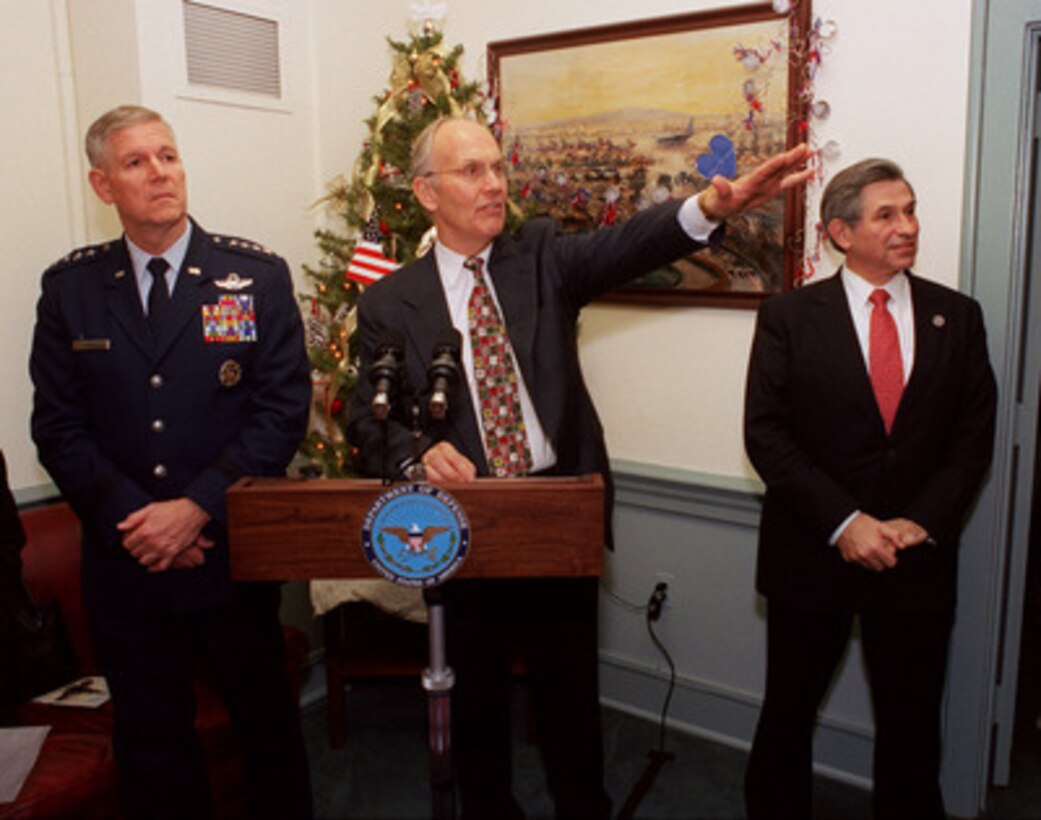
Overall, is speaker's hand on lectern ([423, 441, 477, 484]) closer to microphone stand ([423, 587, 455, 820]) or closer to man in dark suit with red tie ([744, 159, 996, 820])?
microphone stand ([423, 587, 455, 820])

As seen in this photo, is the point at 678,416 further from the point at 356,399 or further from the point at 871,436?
the point at 356,399

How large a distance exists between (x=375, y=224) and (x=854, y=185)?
1511mm

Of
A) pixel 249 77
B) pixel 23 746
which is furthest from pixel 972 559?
pixel 249 77

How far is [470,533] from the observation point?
151 centimetres

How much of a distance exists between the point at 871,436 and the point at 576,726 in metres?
0.94

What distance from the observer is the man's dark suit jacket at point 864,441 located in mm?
2193

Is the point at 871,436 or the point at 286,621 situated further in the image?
the point at 286,621

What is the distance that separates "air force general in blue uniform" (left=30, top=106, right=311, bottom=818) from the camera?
212 cm

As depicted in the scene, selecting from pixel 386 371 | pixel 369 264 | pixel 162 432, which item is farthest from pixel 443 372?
pixel 369 264

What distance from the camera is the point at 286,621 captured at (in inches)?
134

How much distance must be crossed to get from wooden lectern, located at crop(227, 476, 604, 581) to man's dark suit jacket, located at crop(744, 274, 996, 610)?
893 mm

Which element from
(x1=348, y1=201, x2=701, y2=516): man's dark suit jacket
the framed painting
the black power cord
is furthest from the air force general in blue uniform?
the framed painting

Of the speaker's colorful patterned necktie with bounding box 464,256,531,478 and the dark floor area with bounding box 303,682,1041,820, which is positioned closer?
the speaker's colorful patterned necktie with bounding box 464,256,531,478

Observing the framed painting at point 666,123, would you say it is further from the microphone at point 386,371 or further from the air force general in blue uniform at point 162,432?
the microphone at point 386,371
